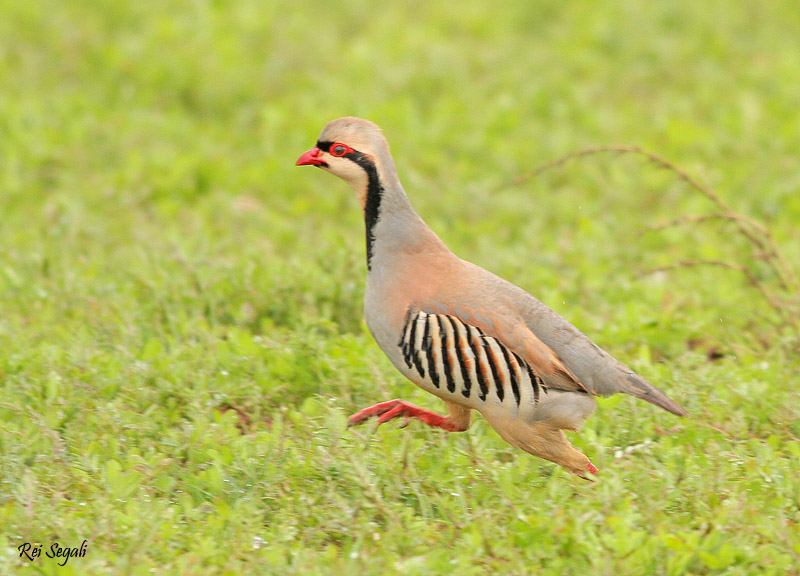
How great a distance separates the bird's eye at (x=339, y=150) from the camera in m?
5.10

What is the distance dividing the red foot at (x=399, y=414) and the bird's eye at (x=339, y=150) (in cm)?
115

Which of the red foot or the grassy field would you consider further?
the red foot

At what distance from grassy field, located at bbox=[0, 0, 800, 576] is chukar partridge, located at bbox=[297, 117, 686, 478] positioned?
199 millimetres

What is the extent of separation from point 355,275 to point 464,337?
205cm

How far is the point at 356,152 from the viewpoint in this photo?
508cm

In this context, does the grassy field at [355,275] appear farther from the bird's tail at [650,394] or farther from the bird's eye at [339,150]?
the bird's eye at [339,150]

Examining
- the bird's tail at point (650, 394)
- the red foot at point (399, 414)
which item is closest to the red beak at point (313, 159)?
the red foot at point (399, 414)

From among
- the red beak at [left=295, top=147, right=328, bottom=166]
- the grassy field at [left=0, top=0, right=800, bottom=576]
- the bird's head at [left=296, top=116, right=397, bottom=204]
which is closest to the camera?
the grassy field at [left=0, top=0, right=800, bottom=576]

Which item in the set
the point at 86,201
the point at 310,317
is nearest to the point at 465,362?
the point at 310,317

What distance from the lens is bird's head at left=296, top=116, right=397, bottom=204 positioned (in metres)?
5.08

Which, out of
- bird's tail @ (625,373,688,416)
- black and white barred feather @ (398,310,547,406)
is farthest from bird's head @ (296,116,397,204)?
bird's tail @ (625,373,688,416)

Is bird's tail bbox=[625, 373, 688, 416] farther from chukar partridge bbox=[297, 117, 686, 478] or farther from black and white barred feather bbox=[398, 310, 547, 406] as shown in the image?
black and white barred feather bbox=[398, 310, 547, 406]

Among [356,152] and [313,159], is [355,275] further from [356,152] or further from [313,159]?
[356,152]

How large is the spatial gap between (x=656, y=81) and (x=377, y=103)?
290cm
